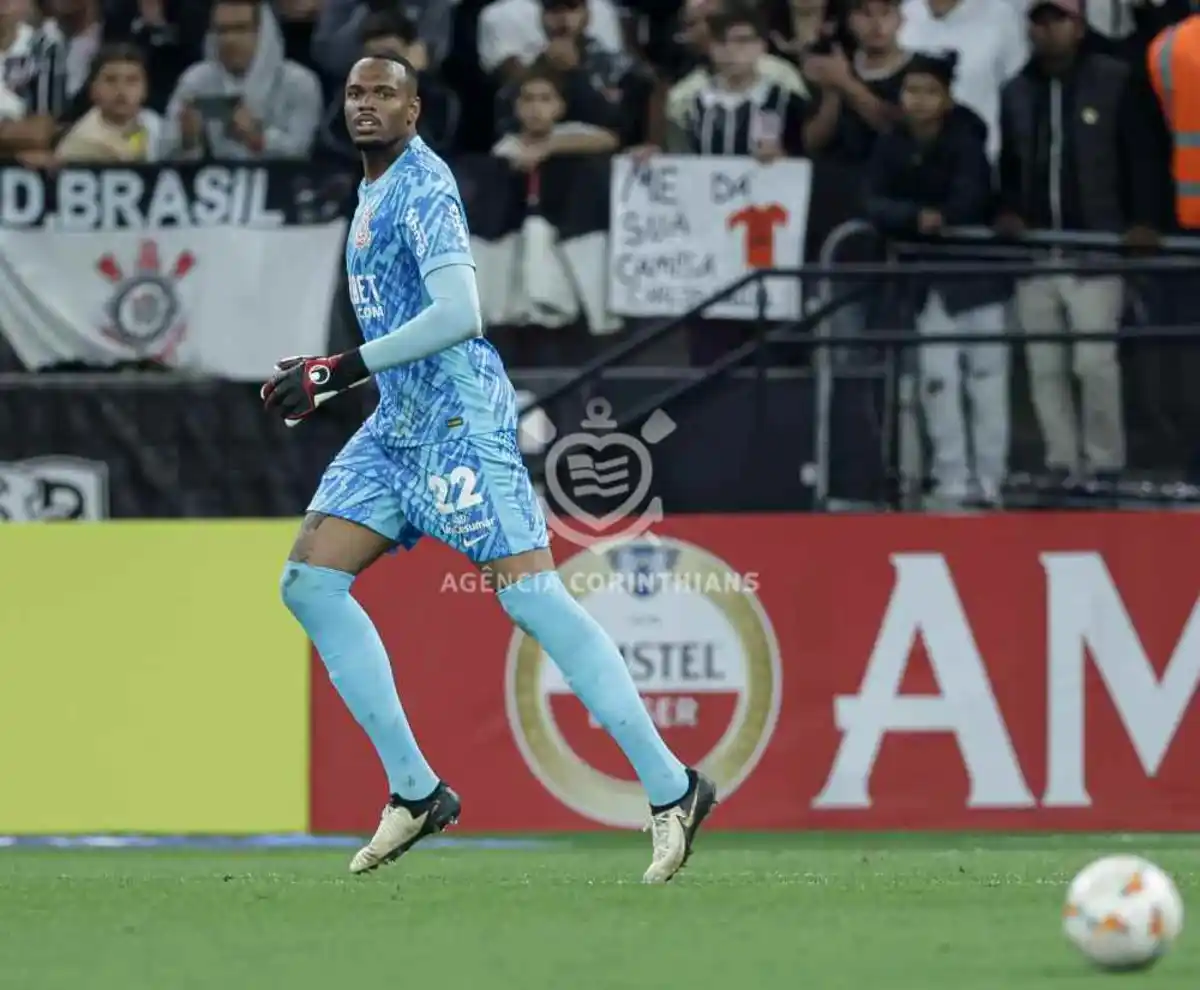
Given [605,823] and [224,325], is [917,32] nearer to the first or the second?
[224,325]

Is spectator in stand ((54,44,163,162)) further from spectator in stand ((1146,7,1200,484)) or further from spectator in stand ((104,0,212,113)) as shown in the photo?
spectator in stand ((1146,7,1200,484))

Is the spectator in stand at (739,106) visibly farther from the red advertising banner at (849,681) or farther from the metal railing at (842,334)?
the red advertising banner at (849,681)

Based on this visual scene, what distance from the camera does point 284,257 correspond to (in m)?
13.2

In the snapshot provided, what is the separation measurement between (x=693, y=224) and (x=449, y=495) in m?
5.32

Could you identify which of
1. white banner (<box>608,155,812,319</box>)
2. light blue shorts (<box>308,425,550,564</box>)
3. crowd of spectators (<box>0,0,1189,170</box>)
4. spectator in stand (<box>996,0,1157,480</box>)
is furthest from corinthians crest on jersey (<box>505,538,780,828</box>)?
light blue shorts (<box>308,425,550,564</box>)

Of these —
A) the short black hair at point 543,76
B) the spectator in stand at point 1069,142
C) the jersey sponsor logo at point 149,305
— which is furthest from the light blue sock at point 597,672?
the short black hair at point 543,76

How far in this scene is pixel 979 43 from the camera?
1400cm

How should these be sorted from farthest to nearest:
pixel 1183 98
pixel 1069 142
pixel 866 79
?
pixel 866 79 < pixel 1069 142 < pixel 1183 98

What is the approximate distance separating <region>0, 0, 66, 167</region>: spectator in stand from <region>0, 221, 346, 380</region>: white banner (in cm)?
85

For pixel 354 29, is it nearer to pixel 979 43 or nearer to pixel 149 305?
pixel 149 305

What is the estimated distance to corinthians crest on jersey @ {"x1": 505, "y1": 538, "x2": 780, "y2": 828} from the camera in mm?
11203

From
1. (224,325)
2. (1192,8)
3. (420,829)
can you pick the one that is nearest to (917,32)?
(1192,8)

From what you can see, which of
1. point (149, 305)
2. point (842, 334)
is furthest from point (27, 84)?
point (842, 334)

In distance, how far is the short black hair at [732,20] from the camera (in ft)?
44.3
